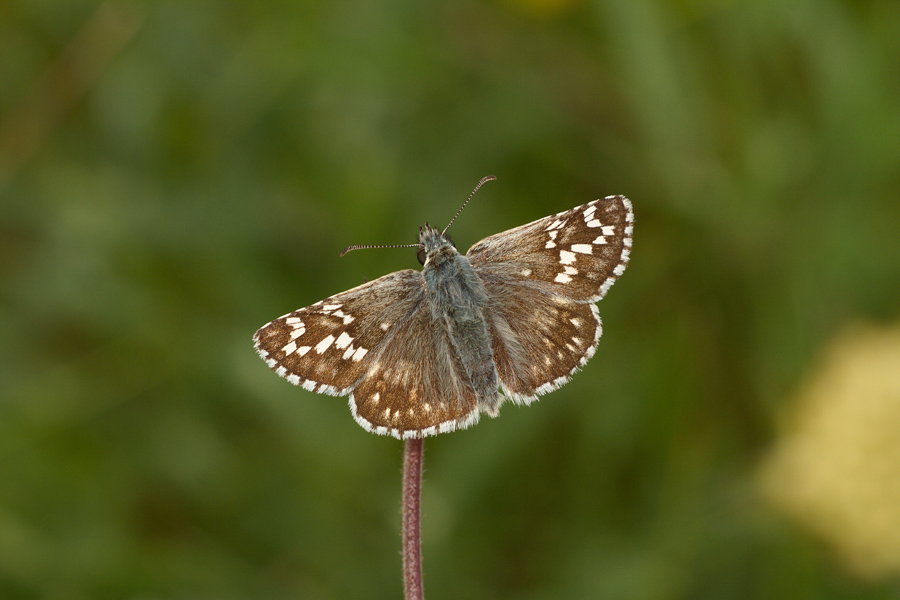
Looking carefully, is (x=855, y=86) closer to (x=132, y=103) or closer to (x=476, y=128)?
(x=476, y=128)

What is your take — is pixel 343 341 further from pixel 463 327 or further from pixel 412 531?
pixel 412 531

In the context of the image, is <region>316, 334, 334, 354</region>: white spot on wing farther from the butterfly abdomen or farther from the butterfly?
the butterfly abdomen

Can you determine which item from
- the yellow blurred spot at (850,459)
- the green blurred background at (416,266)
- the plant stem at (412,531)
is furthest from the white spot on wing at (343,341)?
the yellow blurred spot at (850,459)

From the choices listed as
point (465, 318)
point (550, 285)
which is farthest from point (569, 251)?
point (465, 318)

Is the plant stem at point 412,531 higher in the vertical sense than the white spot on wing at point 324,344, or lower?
lower

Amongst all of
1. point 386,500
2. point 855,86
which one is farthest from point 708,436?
point 855,86

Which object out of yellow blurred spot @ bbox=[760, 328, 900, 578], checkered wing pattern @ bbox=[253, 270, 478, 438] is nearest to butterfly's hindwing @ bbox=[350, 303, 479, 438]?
checkered wing pattern @ bbox=[253, 270, 478, 438]

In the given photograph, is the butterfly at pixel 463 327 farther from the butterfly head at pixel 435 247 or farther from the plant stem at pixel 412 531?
the plant stem at pixel 412 531
